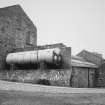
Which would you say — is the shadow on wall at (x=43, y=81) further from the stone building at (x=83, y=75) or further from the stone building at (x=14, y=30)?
the stone building at (x=14, y=30)

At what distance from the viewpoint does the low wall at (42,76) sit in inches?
539

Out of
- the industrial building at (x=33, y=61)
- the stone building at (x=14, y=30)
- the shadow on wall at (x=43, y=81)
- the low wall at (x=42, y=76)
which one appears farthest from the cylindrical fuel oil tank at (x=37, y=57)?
the stone building at (x=14, y=30)

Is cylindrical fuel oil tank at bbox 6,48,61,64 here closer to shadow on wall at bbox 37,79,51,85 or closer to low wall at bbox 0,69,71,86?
low wall at bbox 0,69,71,86

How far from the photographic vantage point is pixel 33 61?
639 inches

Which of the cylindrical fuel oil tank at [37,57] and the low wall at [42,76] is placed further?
the cylindrical fuel oil tank at [37,57]

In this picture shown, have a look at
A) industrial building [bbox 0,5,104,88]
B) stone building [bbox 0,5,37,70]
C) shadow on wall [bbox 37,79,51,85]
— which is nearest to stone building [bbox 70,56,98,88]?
industrial building [bbox 0,5,104,88]

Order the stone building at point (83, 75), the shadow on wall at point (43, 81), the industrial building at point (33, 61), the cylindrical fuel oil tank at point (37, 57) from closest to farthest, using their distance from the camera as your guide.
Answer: the shadow on wall at point (43, 81) < the industrial building at point (33, 61) < the cylindrical fuel oil tank at point (37, 57) < the stone building at point (83, 75)

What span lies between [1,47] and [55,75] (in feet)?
29.4

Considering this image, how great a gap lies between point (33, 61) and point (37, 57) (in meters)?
0.62

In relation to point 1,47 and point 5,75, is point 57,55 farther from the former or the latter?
point 1,47

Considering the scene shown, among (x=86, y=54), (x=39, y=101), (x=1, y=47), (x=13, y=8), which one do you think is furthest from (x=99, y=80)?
(x=39, y=101)

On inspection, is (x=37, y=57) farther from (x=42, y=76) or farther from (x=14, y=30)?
(x=14, y=30)

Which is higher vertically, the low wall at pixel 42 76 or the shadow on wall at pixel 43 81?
the low wall at pixel 42 76

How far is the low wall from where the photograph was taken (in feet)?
44.9
